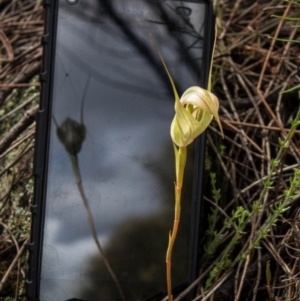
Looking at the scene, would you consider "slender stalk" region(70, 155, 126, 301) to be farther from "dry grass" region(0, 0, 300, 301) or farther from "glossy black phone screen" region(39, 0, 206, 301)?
"dry grass" region(0, 0, 300, 301)

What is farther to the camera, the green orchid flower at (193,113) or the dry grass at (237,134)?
the dry grass at (237,134)

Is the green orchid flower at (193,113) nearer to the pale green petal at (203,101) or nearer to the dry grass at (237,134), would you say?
the pale green petal at (203,101)

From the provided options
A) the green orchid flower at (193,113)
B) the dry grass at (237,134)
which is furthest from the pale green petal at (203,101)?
the dry grass at (237,134)

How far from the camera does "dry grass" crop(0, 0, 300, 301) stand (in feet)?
2.80

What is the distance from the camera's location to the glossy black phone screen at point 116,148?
862 mm

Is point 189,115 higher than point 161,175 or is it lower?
higher

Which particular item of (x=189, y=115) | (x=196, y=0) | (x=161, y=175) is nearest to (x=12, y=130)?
(x=161, y=175)

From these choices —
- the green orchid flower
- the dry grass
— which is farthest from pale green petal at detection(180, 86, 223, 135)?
the dry grass

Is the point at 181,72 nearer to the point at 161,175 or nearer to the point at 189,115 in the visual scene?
the point at 161,175

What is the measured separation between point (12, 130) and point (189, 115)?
1.63 ft

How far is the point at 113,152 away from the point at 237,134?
23cm

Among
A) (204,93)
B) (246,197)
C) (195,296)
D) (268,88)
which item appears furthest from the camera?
(268,88)

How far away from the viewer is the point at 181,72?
98 centimetres

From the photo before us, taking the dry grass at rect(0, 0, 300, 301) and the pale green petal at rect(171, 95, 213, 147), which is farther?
the dry grass at rect(0, 0, 300, 301)
